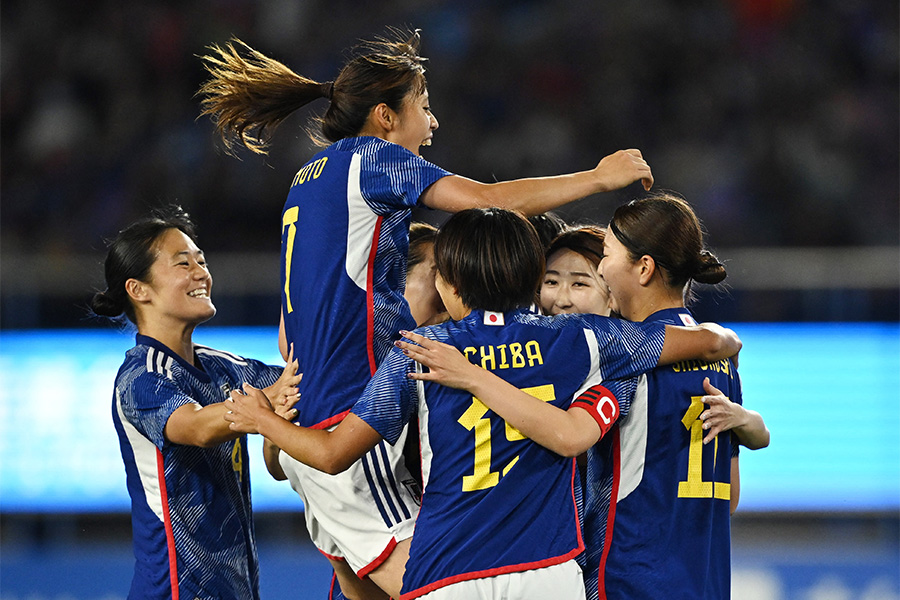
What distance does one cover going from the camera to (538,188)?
2967 millimetres

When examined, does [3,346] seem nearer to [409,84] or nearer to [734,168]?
[409,84]

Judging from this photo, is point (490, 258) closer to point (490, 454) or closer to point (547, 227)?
point (490, 454)

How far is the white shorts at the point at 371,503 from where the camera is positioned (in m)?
2.98

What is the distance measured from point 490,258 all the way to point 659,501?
2.64ft

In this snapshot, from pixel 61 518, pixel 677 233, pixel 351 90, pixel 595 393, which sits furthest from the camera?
pixel 61 518

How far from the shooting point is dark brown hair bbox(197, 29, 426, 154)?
3.19 metres

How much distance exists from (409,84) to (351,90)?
7.3 inches

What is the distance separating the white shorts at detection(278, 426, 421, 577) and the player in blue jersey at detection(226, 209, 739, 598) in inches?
13.2

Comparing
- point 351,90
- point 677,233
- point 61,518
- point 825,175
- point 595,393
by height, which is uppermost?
point 825,175

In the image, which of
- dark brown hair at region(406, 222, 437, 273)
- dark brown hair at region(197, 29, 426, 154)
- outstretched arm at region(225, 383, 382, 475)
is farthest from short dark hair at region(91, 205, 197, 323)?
outstretched arm at region(225, 383, 382, 475)

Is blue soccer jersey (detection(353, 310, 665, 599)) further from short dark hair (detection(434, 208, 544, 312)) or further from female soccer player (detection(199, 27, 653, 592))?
female soccer player (detection(199, 27, 653, 592))

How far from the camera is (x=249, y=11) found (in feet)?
36.4

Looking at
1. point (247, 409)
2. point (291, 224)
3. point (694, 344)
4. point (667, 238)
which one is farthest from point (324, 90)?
point (694, 344)

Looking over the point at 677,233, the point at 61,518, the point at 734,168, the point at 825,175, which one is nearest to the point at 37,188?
the point at 61,518
